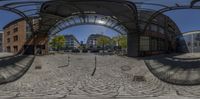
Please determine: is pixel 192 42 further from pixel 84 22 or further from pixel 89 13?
pixel 89 13

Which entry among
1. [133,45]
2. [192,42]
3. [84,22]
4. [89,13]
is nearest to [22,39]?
[84,22]

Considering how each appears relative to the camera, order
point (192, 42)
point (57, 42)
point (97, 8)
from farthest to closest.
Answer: point (57, 42) → point (192, 42) → point (97, 8)

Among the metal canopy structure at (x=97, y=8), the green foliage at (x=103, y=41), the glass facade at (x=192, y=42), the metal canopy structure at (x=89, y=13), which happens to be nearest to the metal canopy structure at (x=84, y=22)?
the metal canopy structure at (x=89, y=13)

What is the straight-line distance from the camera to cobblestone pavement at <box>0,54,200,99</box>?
41.2 feet

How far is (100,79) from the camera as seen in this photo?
16.6 m

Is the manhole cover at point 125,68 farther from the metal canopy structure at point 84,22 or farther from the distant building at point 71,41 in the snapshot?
the distant building at point 71,41

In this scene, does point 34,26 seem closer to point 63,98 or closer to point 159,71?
point 159,71

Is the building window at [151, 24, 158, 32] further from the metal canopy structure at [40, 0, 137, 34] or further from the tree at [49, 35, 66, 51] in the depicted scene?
the tree at [49, 35, 66, 51]

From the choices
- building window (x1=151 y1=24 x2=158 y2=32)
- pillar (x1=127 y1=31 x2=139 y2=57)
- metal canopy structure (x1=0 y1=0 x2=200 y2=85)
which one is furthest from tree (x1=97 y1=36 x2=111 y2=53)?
building window (x1=151 y1=24 x2=158 y2=32)

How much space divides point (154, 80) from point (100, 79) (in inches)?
147

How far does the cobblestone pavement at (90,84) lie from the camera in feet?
41.2

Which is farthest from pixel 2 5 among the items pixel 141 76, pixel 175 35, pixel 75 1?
pixel 175 35

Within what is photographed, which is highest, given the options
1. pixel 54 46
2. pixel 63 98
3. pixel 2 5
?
pixel 2 5

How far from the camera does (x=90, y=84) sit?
15180mm
